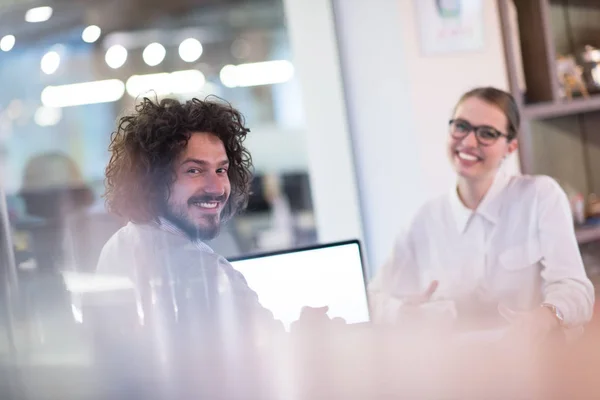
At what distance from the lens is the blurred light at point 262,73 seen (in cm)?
145

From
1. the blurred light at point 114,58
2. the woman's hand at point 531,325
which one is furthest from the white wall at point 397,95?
the blurred light at point 114,58

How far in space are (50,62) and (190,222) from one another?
0.81 feet

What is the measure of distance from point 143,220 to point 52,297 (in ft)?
0.38

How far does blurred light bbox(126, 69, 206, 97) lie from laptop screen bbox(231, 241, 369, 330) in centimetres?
20

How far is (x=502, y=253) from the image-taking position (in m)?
1.21

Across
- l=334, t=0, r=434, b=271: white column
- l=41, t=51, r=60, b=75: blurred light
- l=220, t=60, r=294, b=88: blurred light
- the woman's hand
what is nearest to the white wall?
l=334, t=0, r=434, b=271: white column

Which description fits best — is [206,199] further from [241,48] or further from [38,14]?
[241,48]

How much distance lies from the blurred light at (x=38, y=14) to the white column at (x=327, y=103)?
0.60m

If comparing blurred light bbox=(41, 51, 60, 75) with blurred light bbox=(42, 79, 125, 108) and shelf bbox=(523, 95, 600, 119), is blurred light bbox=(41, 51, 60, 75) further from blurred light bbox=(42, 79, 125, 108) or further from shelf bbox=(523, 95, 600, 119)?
shelf bbox=(523, 95, 600, 119)

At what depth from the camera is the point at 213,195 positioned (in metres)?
0.88

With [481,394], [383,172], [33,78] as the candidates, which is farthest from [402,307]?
[33,78]

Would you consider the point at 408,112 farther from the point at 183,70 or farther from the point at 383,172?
the point at 183,70

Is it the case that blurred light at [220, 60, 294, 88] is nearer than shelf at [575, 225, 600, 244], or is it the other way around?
shelf at [575, 225, 600, 244]

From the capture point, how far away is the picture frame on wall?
1.37m
